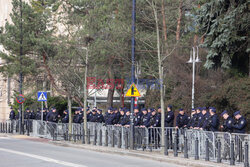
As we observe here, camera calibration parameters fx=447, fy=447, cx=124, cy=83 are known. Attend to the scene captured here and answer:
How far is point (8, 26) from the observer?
122ft

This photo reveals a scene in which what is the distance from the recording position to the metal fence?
1416 cm

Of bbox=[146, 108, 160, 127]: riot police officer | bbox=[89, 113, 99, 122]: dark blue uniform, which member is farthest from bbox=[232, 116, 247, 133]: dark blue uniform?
bbox=[89, 113, 99, 122]: dark blue uniform

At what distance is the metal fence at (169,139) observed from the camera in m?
14.2

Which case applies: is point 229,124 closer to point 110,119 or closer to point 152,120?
point 152,120

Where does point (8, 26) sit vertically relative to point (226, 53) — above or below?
above

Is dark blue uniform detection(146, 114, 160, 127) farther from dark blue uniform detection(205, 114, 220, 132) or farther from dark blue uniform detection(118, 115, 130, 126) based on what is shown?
dark blue uniform detection(205, 114, 220, 132)

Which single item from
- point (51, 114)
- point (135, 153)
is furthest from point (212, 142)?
point (51, 114)

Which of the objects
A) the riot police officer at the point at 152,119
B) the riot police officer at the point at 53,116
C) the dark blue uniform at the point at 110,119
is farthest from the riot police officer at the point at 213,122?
the riot police officer at the point at 53,116

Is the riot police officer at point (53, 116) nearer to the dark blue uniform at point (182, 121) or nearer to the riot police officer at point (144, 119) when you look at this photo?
the riot police officer at point (144, 119)

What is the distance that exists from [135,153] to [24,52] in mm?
22701

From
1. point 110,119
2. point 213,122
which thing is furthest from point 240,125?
point 110,119

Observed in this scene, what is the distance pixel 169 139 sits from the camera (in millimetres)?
18203

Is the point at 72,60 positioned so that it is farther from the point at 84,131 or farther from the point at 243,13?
the point at 243,13

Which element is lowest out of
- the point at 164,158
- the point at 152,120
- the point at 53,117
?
the point at 164,158
